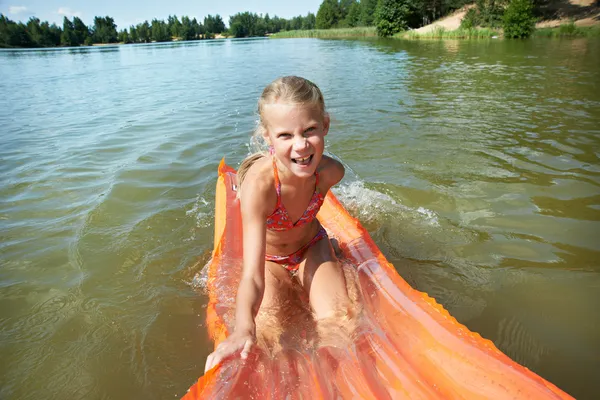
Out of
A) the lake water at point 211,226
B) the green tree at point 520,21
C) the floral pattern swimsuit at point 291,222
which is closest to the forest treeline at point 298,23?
the green tree at point 520,21

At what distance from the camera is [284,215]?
219 cm

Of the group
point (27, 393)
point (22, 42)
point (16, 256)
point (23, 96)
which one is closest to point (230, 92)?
point (23, 96)

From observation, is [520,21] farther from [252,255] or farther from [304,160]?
[252,255]

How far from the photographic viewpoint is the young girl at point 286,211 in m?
1.78

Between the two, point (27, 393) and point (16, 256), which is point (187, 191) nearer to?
point (16, 256)

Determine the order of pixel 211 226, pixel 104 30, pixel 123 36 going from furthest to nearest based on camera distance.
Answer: pixel 123 36
pixel 104 30
pixel 211 226

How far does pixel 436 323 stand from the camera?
1.81 m

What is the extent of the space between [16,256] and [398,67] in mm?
13937

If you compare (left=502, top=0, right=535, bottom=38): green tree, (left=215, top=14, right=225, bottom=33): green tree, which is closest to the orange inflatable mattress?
(left=502, top=0, right=535, bottom=38): green tree

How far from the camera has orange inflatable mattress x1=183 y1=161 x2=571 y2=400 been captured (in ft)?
4.82

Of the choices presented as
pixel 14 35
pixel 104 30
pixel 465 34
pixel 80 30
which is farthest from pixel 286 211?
pixel 104 30

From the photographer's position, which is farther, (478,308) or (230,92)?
(230,92)

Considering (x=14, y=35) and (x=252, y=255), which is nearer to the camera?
(x=252, y=255)

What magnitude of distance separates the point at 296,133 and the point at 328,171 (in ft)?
1.73
